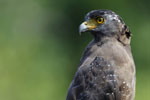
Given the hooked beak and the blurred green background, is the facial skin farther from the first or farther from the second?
the blurred green background

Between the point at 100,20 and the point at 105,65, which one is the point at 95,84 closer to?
the point at 105,65

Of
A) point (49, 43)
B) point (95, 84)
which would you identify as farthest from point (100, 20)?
point (49, 43)

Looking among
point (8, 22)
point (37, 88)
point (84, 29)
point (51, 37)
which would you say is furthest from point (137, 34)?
point (84, 29)

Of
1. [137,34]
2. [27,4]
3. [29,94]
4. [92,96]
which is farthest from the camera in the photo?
[27,4]

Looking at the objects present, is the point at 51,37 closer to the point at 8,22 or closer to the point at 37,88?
the point at 8,22

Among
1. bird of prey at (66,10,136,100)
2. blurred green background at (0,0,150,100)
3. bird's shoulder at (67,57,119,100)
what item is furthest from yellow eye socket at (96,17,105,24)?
blurred green background at (0,0,150,100)

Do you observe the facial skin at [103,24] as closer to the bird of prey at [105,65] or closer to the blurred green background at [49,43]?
→ the bird of prey at [105,65]

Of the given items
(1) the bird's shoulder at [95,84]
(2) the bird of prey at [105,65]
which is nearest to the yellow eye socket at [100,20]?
(2) the bird of prey at [105,65]
